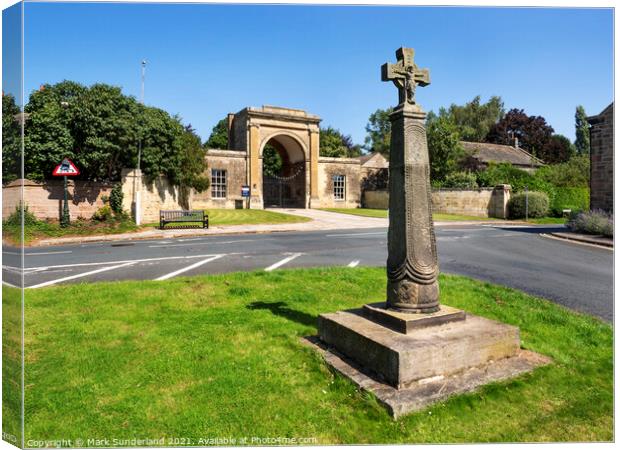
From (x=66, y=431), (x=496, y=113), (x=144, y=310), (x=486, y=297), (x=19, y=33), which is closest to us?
(x=19, y=33)

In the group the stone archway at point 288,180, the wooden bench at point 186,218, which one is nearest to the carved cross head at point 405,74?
the wooden bench at point 186,218

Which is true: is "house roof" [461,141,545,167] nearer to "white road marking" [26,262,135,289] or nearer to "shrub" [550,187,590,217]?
"shrub" [550,187,590,217]

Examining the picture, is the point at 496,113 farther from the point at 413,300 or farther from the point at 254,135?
the point at 413,300

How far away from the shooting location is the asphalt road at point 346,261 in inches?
291

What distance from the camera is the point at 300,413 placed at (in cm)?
289

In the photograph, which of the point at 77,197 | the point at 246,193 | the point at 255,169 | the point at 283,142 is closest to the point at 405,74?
the point at 77,197

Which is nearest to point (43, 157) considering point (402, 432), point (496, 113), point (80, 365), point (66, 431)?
point (80, 365)

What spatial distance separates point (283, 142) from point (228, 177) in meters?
7.43

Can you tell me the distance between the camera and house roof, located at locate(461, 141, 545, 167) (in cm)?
Answer: 4468

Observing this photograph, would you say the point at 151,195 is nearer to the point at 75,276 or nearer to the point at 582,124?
the point at 75,276

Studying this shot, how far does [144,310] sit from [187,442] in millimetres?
3428

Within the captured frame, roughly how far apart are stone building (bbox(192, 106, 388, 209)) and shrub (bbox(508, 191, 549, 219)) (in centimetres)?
1497

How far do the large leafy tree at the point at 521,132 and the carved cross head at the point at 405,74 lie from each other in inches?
1318

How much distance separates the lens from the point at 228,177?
34344 mm
